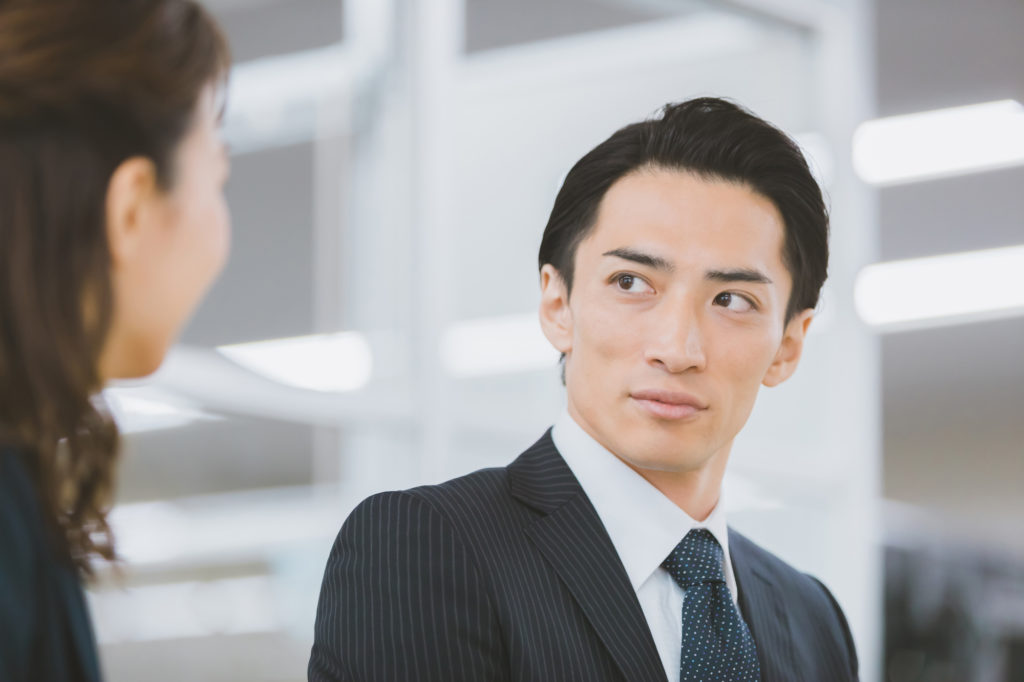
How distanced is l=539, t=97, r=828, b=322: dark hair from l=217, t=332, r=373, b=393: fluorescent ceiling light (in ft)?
5.90

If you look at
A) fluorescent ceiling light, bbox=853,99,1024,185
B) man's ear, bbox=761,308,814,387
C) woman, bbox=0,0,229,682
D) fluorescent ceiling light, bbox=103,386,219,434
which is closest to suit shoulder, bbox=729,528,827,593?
man's ear, bbox=761,308,814,387

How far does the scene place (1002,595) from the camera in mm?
11484

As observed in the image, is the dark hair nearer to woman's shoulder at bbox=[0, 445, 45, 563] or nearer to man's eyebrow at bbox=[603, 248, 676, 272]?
man's eyebrow at bbox=[603, 248, 676, 272]

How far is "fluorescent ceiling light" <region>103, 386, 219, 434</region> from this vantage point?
10.1 ft

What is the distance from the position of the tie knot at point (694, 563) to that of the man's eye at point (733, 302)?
0.29 meters

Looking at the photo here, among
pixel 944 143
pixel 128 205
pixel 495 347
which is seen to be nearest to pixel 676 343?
pixel 128 205

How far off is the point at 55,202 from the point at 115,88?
103 millimetres

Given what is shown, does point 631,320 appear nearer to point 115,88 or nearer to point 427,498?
point 427,498

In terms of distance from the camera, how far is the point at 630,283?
1.58m

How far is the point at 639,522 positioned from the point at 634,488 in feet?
0.14

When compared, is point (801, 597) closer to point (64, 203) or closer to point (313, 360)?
point (64, 203)

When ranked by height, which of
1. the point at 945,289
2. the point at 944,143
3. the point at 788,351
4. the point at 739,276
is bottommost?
the point at 788,351

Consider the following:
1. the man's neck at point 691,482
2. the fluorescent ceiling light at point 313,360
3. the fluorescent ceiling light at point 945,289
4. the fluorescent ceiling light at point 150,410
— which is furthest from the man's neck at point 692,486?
the fluorescent ceiling light at point 945,289

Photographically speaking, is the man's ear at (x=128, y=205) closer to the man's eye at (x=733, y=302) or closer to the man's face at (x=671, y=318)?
the man's face at (x=671, y=318)
